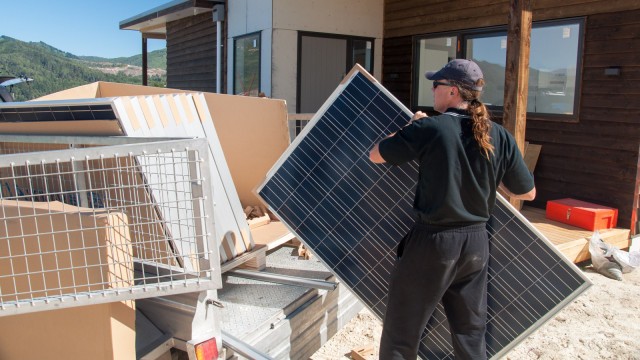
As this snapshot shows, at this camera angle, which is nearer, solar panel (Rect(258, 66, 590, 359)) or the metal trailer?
the metal trailer

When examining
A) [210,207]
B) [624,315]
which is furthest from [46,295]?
[624,315]

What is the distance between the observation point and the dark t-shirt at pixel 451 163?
241 centimetres

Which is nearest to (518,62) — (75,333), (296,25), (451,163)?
(451,163)

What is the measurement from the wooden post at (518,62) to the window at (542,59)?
1.63 meters

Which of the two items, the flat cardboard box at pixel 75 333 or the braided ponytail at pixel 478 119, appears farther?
the braided ponytail at pixel 478 119

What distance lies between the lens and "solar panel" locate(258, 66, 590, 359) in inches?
108

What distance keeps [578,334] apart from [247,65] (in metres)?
6.81

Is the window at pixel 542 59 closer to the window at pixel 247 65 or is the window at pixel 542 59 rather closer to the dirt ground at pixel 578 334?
the dirt ground at pixel 578 334

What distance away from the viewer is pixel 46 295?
183cm

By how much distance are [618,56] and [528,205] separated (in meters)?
2.26

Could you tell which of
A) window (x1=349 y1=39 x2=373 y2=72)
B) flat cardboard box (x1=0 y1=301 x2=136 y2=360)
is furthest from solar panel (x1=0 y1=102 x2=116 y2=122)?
window (x1=349 y1=39 x2=373 y2=72)

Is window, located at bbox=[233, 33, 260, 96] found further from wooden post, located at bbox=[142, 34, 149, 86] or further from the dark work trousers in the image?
the dark work trousers

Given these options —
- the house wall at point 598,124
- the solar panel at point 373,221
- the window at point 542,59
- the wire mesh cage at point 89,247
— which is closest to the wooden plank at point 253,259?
the solar panel at point 373,221

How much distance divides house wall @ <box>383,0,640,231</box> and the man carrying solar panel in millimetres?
4298
